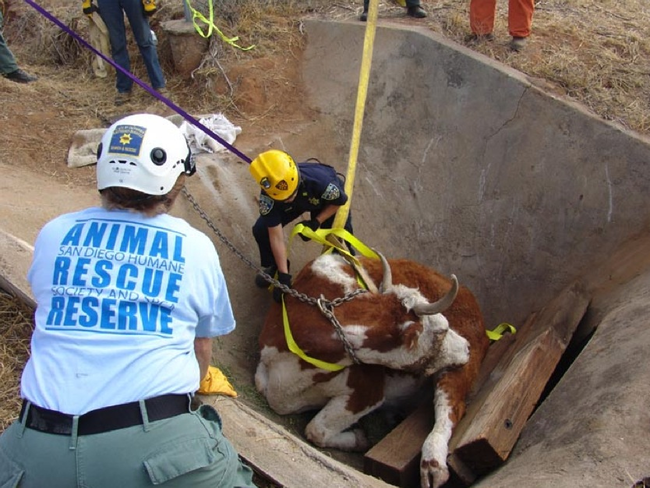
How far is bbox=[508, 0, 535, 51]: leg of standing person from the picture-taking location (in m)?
6.11

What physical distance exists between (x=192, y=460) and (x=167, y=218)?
0.81 m

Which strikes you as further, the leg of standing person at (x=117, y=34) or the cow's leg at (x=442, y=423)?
the leg of standing person at (x=117, y=34)

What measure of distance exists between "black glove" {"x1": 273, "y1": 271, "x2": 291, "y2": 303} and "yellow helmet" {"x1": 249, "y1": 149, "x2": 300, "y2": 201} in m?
0.61

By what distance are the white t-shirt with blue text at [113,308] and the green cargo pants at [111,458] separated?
0.34ft

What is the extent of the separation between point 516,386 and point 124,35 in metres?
5.27

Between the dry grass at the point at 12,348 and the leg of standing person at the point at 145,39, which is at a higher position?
the leg of standing person at the point at 145,39

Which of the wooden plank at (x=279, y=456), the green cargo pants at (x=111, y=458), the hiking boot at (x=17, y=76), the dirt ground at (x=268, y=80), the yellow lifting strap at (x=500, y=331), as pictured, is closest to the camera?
the green cargo pants at (x=111, y=458)

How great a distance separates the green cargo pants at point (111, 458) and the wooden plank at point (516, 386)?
1.83 metres

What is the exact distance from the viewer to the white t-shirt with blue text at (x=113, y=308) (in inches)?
77.5

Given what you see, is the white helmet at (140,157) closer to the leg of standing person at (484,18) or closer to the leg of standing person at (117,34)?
the leg of standing person at (117,34)

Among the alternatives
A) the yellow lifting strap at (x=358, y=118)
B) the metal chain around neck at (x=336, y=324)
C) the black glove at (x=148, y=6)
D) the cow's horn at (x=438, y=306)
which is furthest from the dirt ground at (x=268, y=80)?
the cow's horn at (x=438, y=306)

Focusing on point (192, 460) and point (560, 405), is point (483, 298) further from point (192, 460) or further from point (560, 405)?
point (192, 460)

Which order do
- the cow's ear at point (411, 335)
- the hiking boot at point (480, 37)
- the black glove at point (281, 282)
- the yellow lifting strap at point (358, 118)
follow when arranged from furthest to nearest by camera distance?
the hiking boot at point (480, 37) < the yellow lifting strap at point (358, 118) < the black glove at point (281, 282) < the cow's ear at point (411, 335)

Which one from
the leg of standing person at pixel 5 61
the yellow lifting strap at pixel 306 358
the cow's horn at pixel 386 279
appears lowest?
the yellow lifting strap at pixel 306 358
